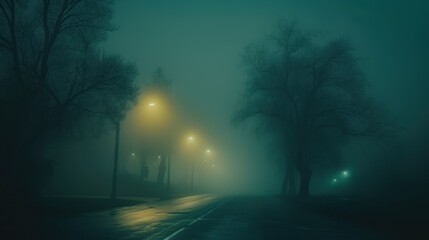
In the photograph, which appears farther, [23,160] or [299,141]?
[299,141]

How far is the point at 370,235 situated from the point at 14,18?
23.4m

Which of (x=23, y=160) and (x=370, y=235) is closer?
(x=370, y=235)

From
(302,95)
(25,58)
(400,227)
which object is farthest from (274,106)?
(400,227)

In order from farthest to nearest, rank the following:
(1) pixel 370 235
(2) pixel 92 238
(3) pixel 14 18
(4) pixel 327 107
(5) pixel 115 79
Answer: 1. (4) pixel 327 107
2. (5) pixel 115 79
3. (3) pixel 14 18
4. (1) pixel 370 235
5. (2) pixel 92 238

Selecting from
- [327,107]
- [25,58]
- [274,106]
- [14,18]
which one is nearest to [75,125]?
[25,58]

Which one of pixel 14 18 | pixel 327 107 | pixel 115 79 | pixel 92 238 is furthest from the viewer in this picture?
pixel 327 107

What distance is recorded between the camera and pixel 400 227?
19.1 metres

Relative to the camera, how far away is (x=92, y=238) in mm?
15320

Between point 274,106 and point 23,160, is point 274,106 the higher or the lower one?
the higher one

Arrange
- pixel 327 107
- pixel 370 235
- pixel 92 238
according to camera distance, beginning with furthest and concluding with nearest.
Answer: pixel 327 107 < pixel 370 235 < pixel 92 238

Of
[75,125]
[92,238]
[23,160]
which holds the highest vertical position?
[75,125]

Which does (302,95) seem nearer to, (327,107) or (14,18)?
(327,107)

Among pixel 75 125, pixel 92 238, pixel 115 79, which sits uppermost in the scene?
pixel 115 79

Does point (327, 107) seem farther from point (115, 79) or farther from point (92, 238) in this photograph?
point (92, 238)
